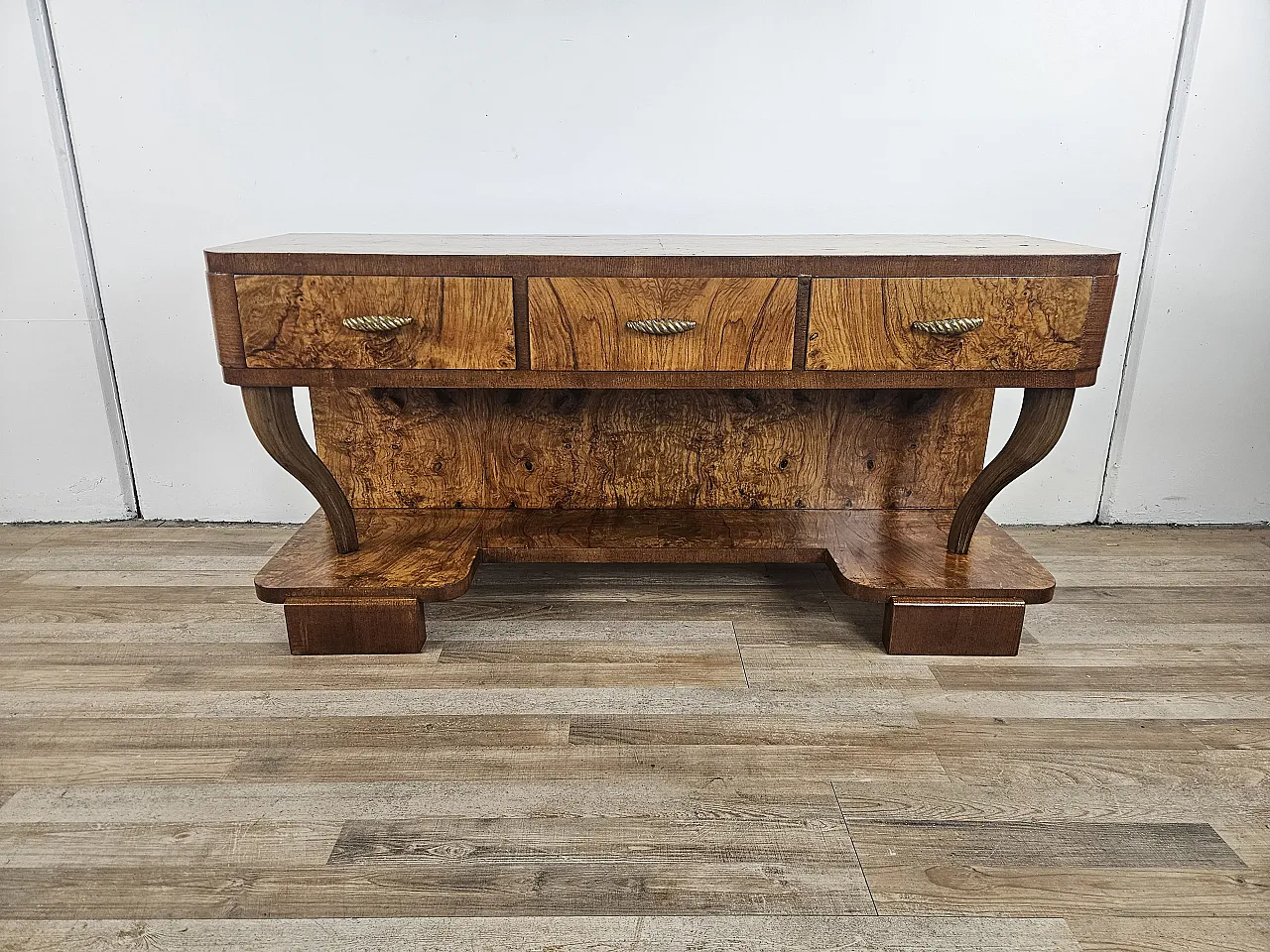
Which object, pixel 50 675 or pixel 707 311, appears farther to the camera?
pixel 50 675

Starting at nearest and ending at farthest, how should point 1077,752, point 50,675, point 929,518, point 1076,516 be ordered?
point 1077,752 < point 50,675 < point 929,518 < point 1076,516

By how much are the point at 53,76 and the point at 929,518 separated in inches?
88.2

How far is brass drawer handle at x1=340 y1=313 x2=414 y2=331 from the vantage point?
140cm

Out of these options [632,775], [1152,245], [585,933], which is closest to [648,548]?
[632,775]

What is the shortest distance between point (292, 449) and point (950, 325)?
1181 millimetres

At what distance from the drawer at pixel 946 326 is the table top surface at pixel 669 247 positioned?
53 mm

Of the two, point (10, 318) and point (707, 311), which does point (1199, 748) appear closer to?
point (707, 311)

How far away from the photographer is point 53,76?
A: 1950 mm

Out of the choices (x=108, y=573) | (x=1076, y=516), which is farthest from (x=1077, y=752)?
(x=108, y=573)

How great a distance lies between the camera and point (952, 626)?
159 cm

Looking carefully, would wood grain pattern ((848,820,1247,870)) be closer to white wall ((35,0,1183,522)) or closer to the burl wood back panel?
the burl wood back panel

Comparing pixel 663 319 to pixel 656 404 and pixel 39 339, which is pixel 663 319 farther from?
pixel 39 339

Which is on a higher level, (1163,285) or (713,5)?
(713,5)

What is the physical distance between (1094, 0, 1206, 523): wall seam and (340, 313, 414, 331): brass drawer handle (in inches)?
70.6
